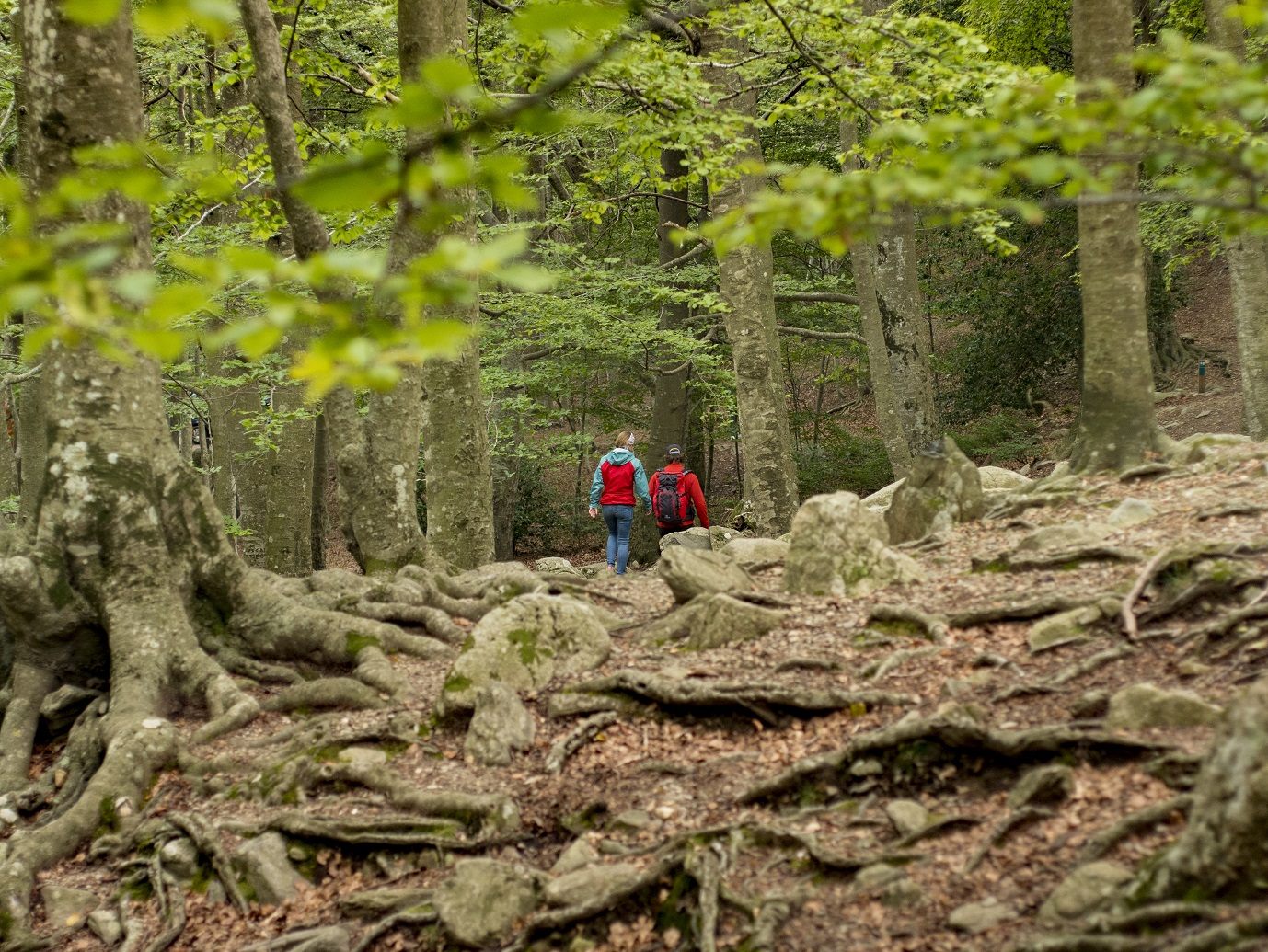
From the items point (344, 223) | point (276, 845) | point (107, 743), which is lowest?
point (276, 845)

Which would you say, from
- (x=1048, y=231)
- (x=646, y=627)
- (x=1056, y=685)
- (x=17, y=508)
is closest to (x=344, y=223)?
(x=646, y=627)

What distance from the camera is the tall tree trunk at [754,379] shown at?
14.5 meters

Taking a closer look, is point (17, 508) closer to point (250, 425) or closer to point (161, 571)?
point (250, 425)

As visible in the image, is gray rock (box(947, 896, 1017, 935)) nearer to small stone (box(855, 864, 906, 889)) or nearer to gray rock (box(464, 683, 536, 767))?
small stone (box(855, 864, 906, 889))

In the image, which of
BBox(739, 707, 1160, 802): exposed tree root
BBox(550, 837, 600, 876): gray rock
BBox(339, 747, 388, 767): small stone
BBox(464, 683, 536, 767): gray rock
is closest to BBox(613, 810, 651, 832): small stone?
BBox(550, 837, 600, 876): gray rock

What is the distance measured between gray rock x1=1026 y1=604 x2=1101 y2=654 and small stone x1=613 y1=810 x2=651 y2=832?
243 centimetres

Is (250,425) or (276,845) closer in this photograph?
(276,845)

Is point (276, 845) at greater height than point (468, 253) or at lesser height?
lesser

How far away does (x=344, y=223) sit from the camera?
1180 centimetres

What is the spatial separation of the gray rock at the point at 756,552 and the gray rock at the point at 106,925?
19.4 ft

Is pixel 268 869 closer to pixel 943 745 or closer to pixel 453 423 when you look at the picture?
pixel 943 745

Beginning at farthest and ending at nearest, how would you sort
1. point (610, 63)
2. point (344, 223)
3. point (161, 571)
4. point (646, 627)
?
1. point (344, 223)
2. point (610, 63)
3. point (646, 627)
4. point (161, 571)

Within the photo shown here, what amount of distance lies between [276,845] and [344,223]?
306 inches

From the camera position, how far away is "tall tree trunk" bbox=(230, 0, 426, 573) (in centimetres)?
977
